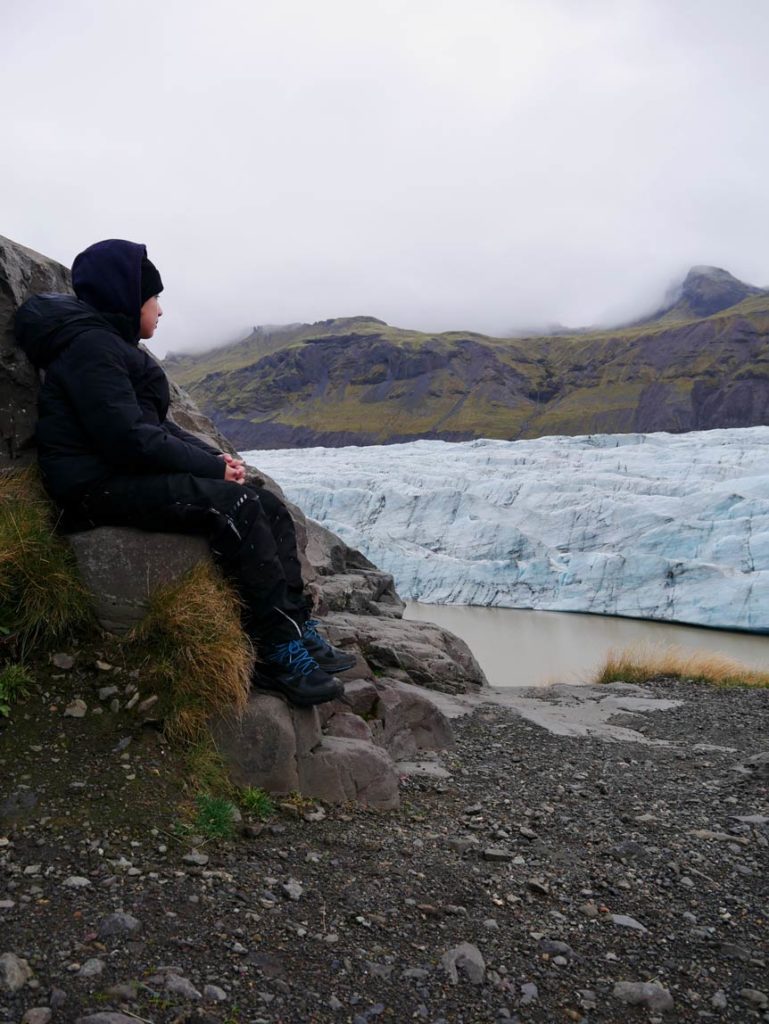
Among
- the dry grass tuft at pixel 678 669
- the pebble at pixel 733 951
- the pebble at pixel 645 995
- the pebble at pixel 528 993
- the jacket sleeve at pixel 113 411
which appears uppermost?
the jacket sleeve at pixel 113 411

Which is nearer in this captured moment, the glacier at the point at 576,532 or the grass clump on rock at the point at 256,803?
the grass clump on rock at the point at 256,803

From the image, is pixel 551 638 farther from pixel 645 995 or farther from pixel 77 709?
pixel 645 995

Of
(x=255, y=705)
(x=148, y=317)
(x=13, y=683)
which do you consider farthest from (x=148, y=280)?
(x=255, y=705)

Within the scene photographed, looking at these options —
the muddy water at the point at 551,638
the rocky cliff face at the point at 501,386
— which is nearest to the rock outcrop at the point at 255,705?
the muddy water at the point at 551,638

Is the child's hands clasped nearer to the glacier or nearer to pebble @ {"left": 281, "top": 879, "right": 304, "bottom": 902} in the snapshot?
pebble @ {"left": 281, "top": 879, "right": 304, "bottom": 902}

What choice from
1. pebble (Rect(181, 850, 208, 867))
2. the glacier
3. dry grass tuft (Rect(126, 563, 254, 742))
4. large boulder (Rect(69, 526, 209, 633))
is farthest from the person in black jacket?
the glacier

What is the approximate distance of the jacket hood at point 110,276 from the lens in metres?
4.18

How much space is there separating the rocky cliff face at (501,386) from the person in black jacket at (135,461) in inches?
3490

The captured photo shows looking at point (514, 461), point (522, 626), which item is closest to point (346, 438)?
point (514, 461)

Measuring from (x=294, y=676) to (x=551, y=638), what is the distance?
1803 cm

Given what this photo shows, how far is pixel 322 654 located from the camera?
14.9ft

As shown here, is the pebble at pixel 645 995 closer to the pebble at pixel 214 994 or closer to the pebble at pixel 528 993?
the pebble at pixel 528 993

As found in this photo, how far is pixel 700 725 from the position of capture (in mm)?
8742

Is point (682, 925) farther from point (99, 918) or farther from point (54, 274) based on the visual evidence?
point (54, 274)
